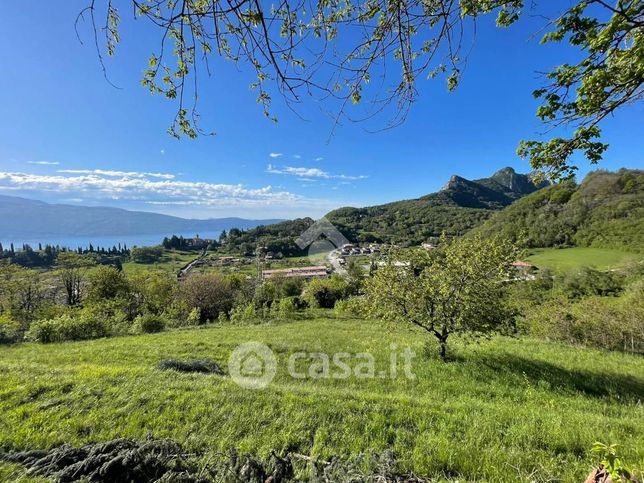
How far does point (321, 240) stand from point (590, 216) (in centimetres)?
8827

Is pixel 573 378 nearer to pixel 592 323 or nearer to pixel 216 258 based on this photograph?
pixel 592 323

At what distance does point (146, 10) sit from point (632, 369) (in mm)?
15945

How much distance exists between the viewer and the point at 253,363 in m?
9.66

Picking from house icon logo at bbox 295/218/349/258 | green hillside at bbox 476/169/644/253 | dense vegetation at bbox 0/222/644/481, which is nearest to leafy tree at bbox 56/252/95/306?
dense vegetation at bbox 0/222/644/481

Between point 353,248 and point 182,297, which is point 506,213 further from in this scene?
point 182,297

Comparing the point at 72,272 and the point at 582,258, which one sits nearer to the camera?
the point at 72,272

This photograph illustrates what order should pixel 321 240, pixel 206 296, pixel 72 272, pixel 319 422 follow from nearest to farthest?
pixel 319 422 → pixel 72 272 → pixel 206 296 → pixel 321 240

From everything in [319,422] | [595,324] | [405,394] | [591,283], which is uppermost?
[319,422]

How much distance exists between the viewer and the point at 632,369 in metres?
9.91

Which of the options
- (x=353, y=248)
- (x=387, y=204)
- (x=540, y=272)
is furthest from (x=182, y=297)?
(x=387, y=204)

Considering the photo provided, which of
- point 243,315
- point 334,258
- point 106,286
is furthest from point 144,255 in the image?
point 243,315

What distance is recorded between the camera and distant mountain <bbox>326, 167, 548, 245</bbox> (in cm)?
11669

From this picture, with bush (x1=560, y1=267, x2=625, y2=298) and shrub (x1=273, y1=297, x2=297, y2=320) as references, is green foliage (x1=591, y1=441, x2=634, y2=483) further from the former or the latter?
bush (x1=560, y1=267, x2=625, y2=298)

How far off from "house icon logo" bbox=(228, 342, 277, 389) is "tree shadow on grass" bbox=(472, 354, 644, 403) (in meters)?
7.26
